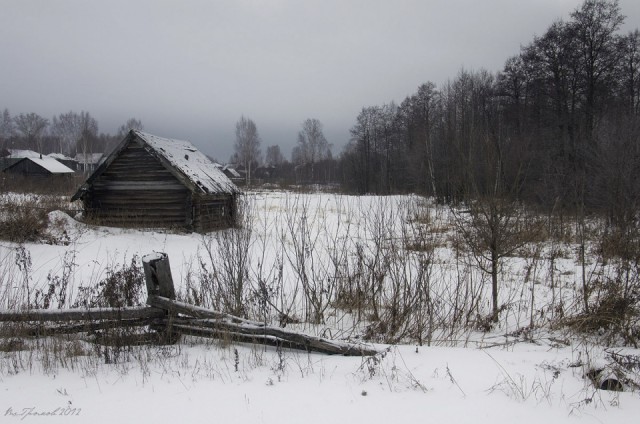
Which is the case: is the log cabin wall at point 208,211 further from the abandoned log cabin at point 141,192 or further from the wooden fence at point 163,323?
the wooden fence at point 163,323

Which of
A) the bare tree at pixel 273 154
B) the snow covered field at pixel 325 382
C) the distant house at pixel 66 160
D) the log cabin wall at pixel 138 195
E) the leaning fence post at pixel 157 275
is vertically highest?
the bare tree at pixel 273 154

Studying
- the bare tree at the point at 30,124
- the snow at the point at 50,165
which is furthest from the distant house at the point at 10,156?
the bare tree at the point at 30,124

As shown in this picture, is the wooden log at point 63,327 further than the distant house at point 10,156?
No

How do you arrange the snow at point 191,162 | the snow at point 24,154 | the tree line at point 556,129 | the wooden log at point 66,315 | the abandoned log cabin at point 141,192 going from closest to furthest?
the wooden log at point 66,315 < the tree line at point 556,129 < the snow at point 191,162 < the abandoned log cabin at point 141,192 < the snow at point 24,154

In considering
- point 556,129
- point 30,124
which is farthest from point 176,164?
point 30,124

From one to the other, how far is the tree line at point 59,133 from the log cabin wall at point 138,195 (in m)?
77.3

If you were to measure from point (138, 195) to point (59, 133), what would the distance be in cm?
10400

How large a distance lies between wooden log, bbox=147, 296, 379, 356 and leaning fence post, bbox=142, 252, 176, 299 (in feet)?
0.42

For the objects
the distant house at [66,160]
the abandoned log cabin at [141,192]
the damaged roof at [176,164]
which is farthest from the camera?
the distant house at [66,160]

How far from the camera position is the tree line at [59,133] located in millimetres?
88312

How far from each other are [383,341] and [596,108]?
1265 inches

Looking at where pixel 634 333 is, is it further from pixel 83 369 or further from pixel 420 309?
pixel 83 369

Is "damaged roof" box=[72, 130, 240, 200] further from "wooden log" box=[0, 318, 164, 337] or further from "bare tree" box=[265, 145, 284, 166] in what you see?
"bare tree" box=[265, 145, 284, 166]

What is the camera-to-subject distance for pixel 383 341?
18.5 ft
